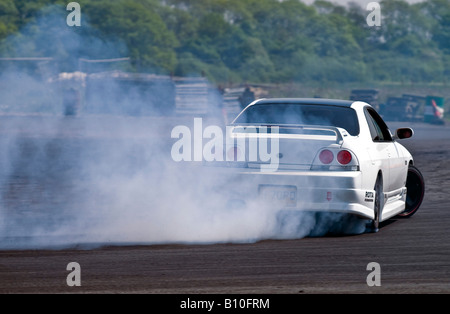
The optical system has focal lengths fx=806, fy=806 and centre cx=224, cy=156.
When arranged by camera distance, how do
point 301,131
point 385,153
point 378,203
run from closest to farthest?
point 301,131
point 378,203
point 385,153

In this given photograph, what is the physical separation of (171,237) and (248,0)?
91407 mm

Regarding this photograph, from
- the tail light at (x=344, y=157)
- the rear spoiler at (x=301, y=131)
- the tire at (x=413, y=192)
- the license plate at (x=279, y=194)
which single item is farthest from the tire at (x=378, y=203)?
the tire at (x=413, y=192)

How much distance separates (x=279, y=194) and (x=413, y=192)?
292 cm

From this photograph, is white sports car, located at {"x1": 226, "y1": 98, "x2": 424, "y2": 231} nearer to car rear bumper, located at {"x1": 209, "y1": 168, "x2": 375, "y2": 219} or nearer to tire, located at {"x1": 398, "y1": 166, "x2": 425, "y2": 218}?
car rear bumper, located at {"x1": 209, "y1": 168, "x2": 375, "y2": 219}

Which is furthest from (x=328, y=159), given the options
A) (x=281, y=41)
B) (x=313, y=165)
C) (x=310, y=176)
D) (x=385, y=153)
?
(x=281, y=41)

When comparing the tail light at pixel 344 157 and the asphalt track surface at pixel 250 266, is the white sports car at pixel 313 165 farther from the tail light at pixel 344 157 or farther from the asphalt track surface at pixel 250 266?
the asphalt track surface at pixel 250 266

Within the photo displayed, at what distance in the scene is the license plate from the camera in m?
7.72

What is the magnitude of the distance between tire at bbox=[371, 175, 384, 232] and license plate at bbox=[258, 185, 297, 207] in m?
1.01

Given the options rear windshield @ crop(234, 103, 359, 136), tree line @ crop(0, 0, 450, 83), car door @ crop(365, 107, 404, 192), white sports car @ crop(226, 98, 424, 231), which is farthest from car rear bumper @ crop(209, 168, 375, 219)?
tree line @ crop(0, 0, 450, 83)

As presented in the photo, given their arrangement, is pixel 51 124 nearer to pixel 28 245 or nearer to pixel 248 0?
pixel 28 245

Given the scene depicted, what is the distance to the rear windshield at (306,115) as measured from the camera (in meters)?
8.62

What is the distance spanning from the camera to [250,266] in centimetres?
631

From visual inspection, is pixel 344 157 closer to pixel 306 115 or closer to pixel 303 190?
pixel 303 190

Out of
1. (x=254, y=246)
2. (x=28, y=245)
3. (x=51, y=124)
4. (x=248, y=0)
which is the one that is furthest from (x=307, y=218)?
(x=248, y=0)
